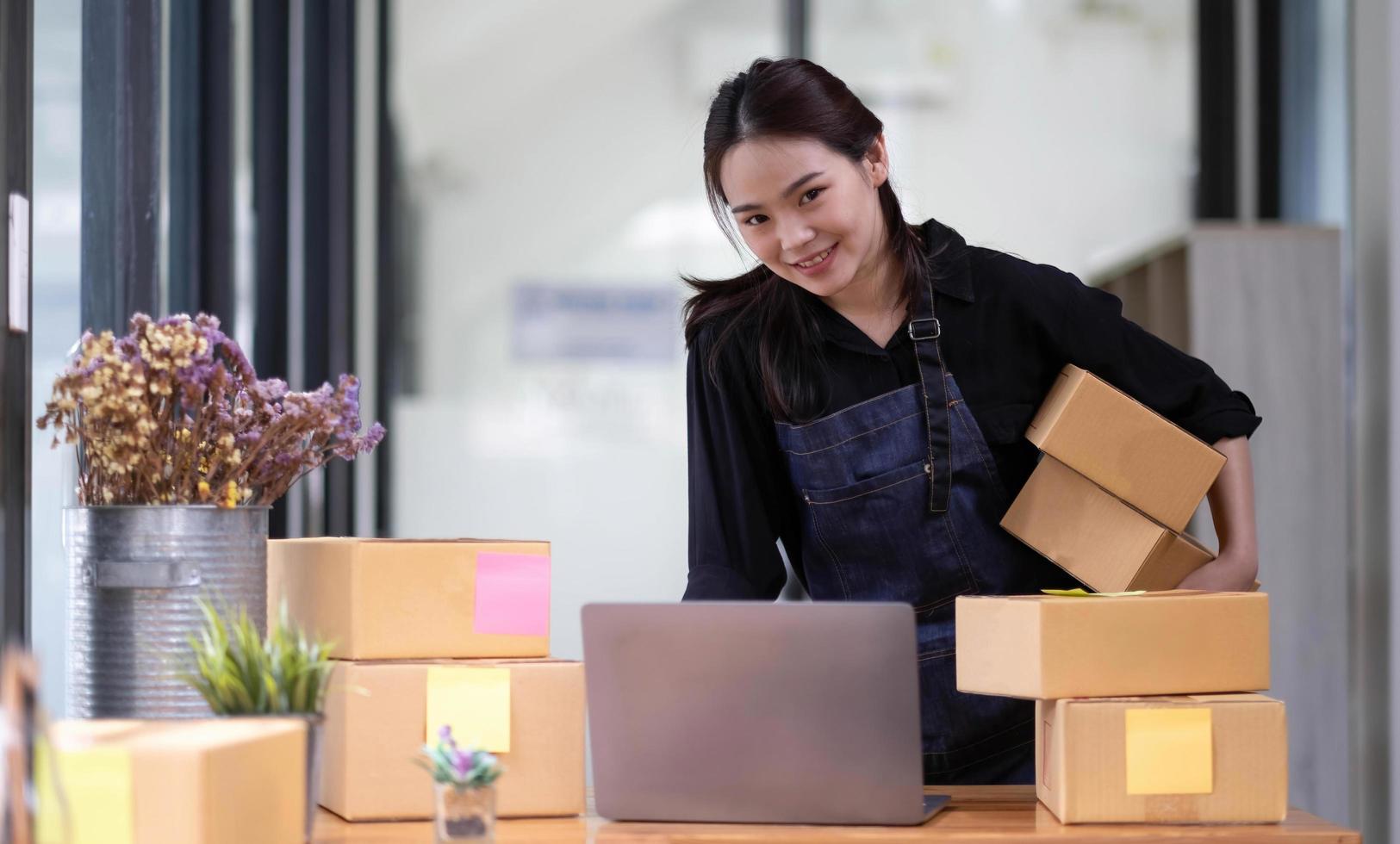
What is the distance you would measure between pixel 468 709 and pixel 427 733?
4cm

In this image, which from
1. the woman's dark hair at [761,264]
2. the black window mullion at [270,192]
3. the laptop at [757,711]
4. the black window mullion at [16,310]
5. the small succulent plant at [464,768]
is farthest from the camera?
the black window mullion at [270,192]

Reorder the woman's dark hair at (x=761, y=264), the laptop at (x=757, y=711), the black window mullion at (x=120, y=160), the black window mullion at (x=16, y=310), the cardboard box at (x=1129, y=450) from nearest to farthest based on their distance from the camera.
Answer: the laptop at (x=757, y=711)
the black window mullion at (x=16, y=310)
the cardboard box at (x=1129, y=450)
the woman's dark hair at (x=761, y=264)
the black window mullion at (x=120, y=160)

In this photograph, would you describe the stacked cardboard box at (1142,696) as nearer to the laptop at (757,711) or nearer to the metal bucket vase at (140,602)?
the laptop at (757,711)

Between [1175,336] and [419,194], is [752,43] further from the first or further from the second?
[1175,336]

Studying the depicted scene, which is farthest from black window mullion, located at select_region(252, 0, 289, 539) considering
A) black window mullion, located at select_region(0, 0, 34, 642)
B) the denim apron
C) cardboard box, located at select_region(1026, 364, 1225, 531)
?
cardboard box, located at select_region(1026, 364, 1225, 531)

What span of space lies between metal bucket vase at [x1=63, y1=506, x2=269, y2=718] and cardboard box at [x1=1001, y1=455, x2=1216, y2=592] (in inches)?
35.7

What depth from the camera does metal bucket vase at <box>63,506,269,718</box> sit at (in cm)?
124

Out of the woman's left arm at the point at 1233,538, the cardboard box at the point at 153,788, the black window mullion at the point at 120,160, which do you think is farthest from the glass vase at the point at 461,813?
the black window mullion at the point at 120,160

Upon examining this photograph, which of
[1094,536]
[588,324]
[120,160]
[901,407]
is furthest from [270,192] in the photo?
[1094,536]

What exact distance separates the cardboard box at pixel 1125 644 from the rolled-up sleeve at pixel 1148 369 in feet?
1.38

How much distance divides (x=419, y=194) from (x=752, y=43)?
109 centimetres

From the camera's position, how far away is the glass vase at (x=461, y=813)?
1.08 meters

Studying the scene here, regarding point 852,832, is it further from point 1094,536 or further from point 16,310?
point 16,310

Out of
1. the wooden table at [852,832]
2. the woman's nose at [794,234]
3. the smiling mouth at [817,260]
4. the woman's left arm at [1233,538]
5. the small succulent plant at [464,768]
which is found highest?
the woman's nose at [794,234]
